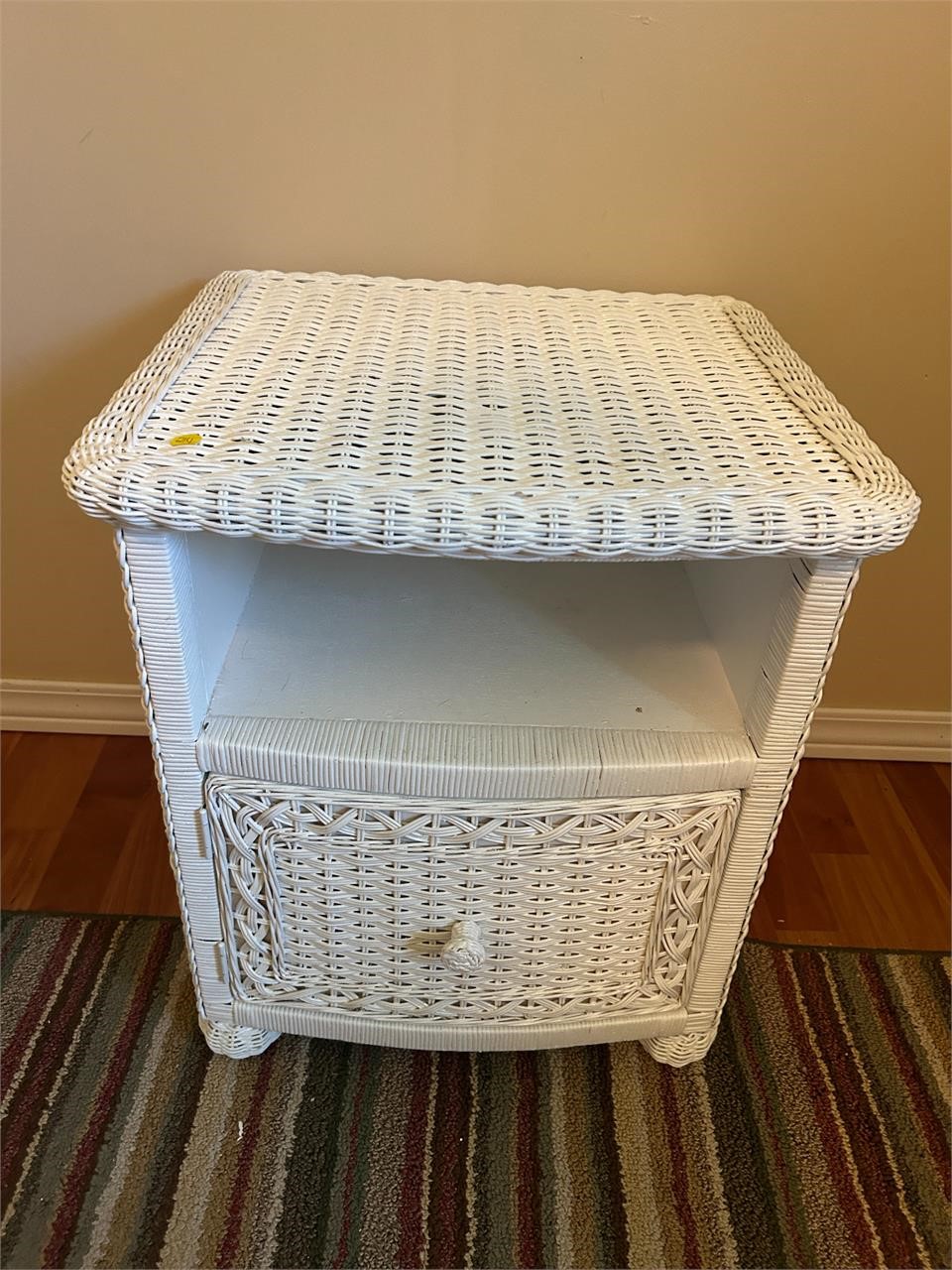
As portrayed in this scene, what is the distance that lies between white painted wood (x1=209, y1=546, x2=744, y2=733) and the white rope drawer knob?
0.54ft

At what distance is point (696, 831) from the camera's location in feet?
2.45

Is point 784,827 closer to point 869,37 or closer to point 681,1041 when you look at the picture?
point 681,1041

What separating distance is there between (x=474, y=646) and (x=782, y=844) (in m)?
0.55

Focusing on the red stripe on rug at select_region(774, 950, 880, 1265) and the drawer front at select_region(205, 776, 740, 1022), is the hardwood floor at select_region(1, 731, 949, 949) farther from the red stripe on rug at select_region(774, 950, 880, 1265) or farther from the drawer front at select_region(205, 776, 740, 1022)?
the drawer front at select_region(205, 776, 740, 1022)

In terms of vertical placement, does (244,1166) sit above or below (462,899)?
below

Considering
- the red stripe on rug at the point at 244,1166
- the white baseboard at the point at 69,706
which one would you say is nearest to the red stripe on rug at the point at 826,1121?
the red stripe on rug at the point at 244,1166

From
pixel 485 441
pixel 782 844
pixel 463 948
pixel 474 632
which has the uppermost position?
pixel 485 441

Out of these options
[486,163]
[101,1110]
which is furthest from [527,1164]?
[486,163]

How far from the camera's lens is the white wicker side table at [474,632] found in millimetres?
602

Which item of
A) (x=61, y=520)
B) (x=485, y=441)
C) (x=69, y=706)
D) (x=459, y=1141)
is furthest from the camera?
(x=69, y=706)

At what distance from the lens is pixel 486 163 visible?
2.89 feet

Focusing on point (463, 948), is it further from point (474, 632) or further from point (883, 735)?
point (883, 735)

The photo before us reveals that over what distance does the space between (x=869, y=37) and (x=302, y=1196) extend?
1.06m

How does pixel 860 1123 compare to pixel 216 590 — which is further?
pixel 860 1123
